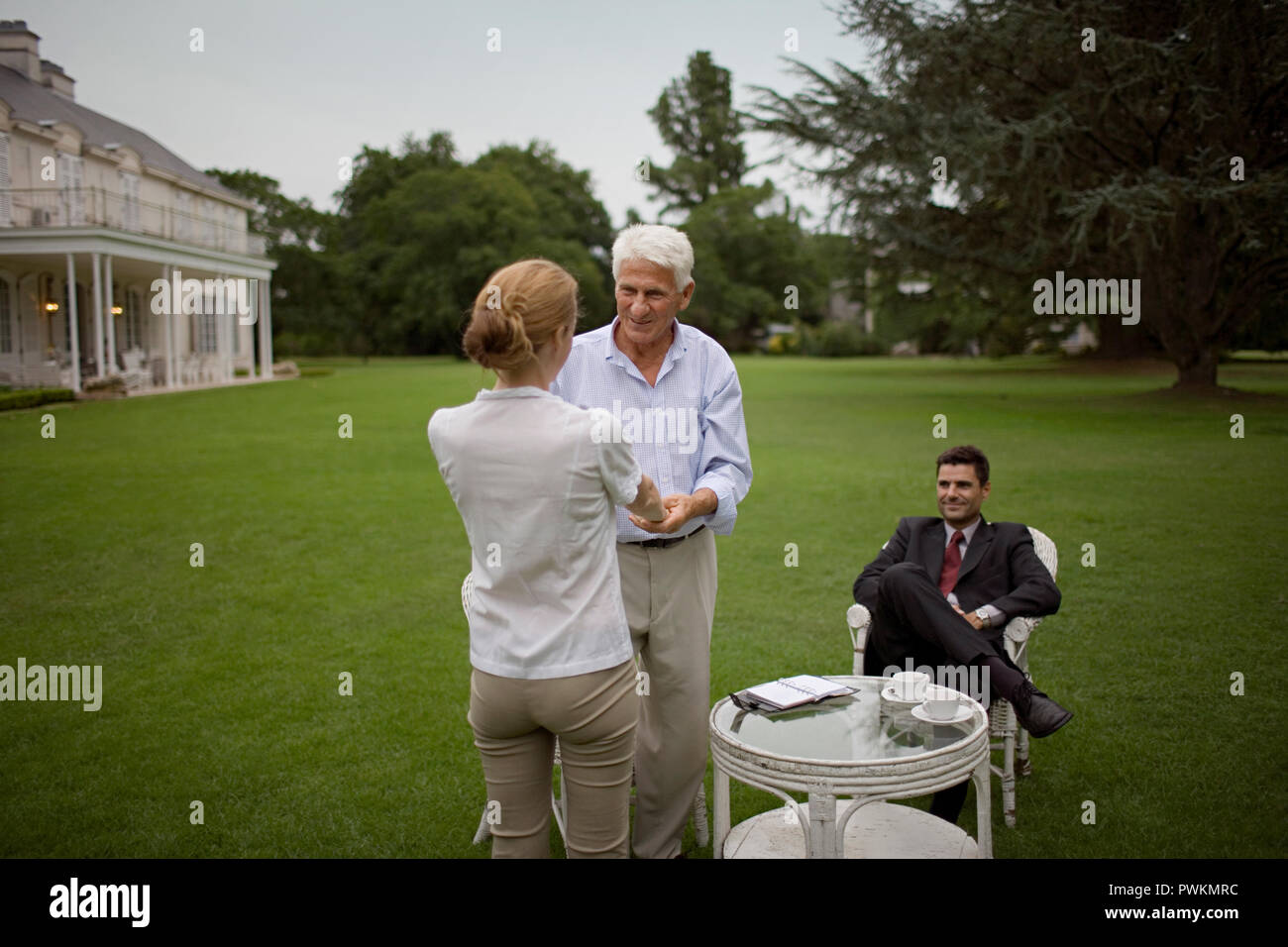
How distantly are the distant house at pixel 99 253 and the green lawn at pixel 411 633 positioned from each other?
11812 mm

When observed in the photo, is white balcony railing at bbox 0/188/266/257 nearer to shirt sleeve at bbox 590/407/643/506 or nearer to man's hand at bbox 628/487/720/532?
man's hand at bbox 628/487/720/532

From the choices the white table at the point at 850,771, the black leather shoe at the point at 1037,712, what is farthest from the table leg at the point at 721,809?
the black leather shoe at the point at 1037,712

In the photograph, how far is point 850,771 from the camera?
308cm

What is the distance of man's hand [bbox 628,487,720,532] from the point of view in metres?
3.07

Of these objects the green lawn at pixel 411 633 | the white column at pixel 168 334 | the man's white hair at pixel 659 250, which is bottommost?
the green lawn at pixel 411 633

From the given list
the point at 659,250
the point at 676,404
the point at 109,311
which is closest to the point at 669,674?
the point at 676,404

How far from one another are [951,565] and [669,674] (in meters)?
1.84

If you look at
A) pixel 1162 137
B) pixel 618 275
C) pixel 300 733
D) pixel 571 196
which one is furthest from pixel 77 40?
pixel 571 196

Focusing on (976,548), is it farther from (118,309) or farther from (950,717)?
(118,309)

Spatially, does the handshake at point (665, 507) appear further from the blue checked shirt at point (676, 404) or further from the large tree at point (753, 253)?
the large tree at point (753, 253)

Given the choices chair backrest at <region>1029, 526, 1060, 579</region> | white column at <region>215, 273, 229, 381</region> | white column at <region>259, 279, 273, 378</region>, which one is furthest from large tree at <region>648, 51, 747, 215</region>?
chair backrest at <region>1029, 526, 1060, 579</region>

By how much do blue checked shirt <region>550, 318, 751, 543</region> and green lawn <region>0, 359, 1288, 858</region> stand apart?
1.65 meters

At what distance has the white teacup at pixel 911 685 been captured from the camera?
374 cm

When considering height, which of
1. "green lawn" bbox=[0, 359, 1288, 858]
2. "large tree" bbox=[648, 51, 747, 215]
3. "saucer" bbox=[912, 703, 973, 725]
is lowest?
"green lawn" bbox=[0, 359, 1288, 858]
